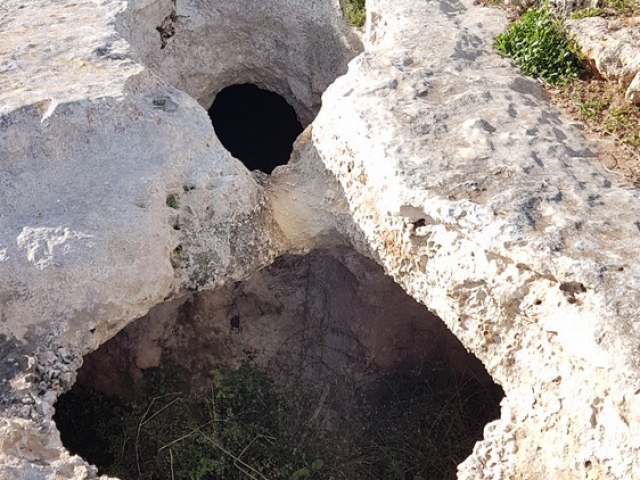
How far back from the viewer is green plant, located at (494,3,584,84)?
4.93m

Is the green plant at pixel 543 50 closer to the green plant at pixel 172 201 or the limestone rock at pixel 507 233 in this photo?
the limestone rock at pixel 507 233

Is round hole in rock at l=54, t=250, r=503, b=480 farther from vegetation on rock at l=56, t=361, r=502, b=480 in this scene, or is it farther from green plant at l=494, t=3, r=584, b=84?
green plant at l=494, t=3, r=584, b=84

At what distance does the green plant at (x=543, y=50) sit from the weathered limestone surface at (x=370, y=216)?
15 cm

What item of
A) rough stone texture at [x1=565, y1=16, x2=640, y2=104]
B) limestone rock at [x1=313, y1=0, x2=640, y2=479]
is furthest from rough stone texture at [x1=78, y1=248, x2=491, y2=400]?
rough stone texture at [x1=565, y1=16, x2=640, y2=104]

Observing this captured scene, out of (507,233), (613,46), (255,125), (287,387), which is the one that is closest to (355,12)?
(613,46)

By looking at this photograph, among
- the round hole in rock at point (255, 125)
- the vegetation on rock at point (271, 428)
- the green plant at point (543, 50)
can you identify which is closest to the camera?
the green plant at point (543, 50)

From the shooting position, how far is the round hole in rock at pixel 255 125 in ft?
26.9

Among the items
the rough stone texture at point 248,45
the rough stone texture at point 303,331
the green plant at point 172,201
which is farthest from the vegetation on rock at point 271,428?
the rough stone texture at point 248,45

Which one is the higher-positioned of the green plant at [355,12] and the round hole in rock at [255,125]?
the green plant at [355,12]

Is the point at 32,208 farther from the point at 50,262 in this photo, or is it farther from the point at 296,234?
the point at 296,234

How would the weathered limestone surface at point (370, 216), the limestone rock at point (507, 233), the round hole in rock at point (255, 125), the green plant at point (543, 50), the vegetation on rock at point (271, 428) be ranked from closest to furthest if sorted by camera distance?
the limestone rock at point (507, 233) < the weathered limestone surface at point (370, 216) < the green plant at point (543, 50) < the vegetation on rock at point (271, 428) < the round hole in rock at point (255, 125)

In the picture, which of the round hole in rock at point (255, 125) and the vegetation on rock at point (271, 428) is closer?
the vegetation on rock at point (271, 428)

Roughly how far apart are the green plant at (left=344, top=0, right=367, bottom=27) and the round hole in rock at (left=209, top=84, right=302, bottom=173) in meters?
2.10

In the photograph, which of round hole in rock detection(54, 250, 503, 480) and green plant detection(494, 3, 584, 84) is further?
round hole in rock detection(54, 250, 503, 480)
